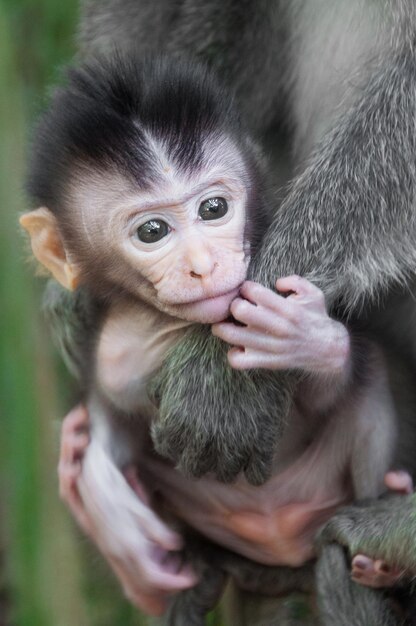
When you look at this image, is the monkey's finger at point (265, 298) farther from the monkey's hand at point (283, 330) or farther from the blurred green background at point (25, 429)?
the blurred green background at point (25, 429)

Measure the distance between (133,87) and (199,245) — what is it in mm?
291

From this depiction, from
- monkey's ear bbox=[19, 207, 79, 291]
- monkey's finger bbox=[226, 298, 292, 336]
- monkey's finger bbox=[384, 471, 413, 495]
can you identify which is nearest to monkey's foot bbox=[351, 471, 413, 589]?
monkey's finger bbox=[384, 471, 413, 495]

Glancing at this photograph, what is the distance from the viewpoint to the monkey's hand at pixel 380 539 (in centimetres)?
207

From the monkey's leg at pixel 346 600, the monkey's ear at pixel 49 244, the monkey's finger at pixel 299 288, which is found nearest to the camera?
the monkey's finger at pixel 299 288

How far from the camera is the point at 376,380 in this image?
2.24 m

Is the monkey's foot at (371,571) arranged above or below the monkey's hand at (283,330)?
below

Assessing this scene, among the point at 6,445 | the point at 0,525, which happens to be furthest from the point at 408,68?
the point at 0,525

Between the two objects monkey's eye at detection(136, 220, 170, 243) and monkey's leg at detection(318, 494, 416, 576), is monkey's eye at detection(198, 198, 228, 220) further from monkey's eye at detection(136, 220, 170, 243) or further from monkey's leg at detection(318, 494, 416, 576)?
monkey's leg at detection(318, 494, 416, 576)

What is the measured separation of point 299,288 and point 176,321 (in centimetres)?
28

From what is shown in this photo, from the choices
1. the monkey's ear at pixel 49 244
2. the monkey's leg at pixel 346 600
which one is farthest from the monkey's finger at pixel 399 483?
the monkey's ear at pixel 49 244

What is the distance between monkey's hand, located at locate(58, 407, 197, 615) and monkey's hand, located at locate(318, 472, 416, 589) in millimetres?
294

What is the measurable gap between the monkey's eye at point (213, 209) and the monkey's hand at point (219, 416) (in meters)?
0.25

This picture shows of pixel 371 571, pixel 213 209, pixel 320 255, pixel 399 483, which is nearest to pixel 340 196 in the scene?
pixel 320 255

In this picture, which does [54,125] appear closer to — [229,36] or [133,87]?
[133,87]
